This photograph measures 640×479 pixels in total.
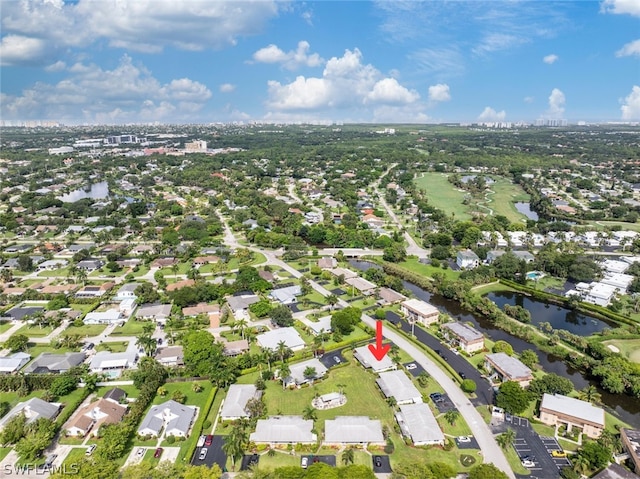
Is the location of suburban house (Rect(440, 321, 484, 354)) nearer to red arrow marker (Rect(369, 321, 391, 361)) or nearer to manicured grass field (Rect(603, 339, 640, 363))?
red arrow marker (Rect(369, 321, 391, 361))

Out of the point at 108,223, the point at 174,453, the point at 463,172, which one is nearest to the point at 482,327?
the point at 174,453

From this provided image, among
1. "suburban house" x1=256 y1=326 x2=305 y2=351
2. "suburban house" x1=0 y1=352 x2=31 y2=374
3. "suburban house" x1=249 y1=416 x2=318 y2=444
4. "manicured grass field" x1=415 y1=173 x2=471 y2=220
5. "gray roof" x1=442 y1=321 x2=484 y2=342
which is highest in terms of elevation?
"manicured grass field" x1=415 y1=173 x2=471 y2=220

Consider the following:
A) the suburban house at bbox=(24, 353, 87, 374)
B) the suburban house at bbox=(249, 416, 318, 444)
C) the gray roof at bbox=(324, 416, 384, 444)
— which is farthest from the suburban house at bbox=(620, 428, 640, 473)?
the suburban house at bbox=(24, 353, 87, 374)

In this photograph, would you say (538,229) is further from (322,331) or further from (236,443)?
(236,443)

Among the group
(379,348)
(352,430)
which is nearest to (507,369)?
(379,348)

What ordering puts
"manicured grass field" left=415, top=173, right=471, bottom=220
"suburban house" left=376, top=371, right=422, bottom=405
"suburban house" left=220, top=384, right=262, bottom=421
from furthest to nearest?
1. "manicured grass field" left=415, top=173, right=471, bottom=220
2. "suburban house" left=376, top=371, right=422, bottom=405
3. "suburban house" left=220, top=384, right=262, bottom=421

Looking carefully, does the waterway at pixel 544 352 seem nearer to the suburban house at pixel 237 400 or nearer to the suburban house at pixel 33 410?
the suburban house at pixel 237 400
